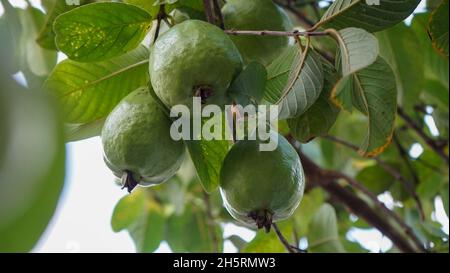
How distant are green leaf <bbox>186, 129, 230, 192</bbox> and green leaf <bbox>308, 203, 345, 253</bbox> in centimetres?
86

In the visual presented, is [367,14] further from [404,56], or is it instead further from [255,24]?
[404,56]

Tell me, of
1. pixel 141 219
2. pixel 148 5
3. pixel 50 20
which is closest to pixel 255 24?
pixel 148 5

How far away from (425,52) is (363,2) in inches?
39.4

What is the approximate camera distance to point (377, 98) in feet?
3.07

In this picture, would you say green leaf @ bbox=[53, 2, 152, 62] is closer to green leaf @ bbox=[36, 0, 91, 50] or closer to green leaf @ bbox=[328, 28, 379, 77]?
green leaf @ bbox=[36, 0, 91, 50]

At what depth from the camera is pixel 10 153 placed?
0.29m

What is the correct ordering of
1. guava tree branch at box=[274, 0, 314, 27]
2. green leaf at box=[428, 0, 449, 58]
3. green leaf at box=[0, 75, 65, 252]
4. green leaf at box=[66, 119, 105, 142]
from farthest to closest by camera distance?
guava tree branch at box=[274, 0, 314, 27] → green leaf at box=[66, 119, 105, 142] → green leaf at box=[428, 0, 449, 58] → green leaf at box=[0, 75, 65, 252]

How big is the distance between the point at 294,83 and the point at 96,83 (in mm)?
421

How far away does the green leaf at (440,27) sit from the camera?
1.07 metres

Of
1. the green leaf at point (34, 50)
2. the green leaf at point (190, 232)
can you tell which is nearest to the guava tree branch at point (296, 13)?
the green leaf at point (34, 50)

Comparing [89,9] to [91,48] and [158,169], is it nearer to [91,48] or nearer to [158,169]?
[91,48]

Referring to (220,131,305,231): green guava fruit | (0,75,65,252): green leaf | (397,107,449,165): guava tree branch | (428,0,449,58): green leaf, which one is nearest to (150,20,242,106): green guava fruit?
(220,131,305,231): green guava fruit

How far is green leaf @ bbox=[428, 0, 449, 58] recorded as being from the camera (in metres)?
1.07
